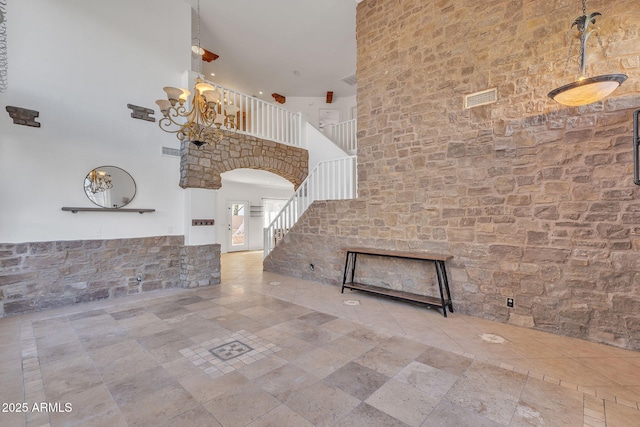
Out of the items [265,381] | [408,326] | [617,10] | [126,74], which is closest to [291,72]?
[126,74]

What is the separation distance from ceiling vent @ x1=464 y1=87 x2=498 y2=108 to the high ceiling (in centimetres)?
320

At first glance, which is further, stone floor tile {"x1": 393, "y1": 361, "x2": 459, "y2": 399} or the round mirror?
the round mirror

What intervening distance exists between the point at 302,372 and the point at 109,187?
13.4 ft

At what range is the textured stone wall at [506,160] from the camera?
266 centimetres

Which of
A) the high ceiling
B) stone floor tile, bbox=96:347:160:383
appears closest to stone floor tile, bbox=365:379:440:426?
stone floor tile, bbox=96:347:160:383

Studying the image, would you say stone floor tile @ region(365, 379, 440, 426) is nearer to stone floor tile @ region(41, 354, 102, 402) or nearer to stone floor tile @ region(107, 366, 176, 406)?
stone floor tile @ region(107, 366, 176, 406)

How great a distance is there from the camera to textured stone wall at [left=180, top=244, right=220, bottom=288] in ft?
16.1

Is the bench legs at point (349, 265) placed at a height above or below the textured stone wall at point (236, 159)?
below

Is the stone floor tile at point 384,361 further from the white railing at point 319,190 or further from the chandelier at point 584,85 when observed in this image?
the white railing at point 319,190

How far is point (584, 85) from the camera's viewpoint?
7.28 ft

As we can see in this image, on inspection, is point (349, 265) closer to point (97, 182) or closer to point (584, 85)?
point (584, 85)

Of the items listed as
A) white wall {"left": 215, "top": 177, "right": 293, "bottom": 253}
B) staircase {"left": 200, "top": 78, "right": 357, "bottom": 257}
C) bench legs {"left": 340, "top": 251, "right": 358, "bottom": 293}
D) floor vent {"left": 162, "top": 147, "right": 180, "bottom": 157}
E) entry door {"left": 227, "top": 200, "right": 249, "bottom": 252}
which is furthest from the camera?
entry door {"left": 227, "top": 200, "right": 249, "bottom": 252}

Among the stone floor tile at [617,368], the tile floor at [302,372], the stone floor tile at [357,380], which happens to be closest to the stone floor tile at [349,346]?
the tile floor at [302,372]

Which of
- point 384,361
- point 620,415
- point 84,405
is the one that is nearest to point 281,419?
point 384,361
